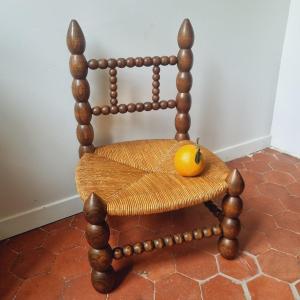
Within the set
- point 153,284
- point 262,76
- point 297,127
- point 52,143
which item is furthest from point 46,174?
point 297,127

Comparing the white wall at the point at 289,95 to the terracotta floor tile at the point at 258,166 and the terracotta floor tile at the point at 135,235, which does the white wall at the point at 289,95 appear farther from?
the terracotta floor tile at the point at 135,235

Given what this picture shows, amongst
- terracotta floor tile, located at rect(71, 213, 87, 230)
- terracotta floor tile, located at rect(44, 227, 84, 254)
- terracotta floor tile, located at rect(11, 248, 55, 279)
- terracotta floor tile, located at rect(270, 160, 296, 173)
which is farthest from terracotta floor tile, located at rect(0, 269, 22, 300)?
terracotta floor tile, located at rect(270, 160, 296, 173)

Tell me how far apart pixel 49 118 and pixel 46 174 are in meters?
0.21

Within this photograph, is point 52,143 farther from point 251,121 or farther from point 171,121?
point 251,121

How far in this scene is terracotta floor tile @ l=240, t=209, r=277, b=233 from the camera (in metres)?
1.07

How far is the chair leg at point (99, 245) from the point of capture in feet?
2.26

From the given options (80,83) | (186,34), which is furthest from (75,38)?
(186,34)

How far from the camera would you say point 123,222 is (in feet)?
3.63

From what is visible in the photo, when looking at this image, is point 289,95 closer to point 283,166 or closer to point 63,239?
point 283,166

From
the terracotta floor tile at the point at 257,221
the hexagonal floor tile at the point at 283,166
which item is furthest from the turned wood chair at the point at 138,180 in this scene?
the hexagonal floor tile at the point at 283,166

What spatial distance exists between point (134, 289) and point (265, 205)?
0.64 meters

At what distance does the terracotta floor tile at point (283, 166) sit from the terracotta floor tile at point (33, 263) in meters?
1.11

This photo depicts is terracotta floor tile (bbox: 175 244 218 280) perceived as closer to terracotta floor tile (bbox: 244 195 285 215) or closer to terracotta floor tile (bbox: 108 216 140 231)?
terracotta floor tile (bbox: 108 216 140 231)

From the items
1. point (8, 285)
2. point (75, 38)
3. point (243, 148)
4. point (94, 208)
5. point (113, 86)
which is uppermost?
point (75, 38)
